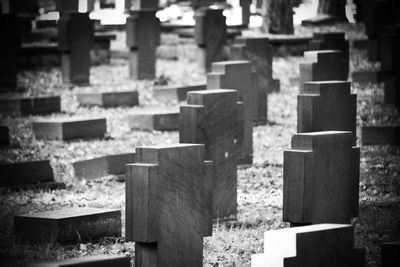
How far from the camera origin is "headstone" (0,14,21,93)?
60.1 feet

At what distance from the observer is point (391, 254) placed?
23.7 feet

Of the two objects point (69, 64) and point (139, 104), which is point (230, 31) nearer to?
point (69, 64)

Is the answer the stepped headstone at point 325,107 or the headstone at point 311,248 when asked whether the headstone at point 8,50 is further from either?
the headstone at point 311,248

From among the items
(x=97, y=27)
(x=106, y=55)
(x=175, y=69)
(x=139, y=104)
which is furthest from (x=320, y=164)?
(x=97, y=27)

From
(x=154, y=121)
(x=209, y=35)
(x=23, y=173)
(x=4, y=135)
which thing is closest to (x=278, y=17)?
(x=209, y=35)

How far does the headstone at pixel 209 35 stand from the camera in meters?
20.7

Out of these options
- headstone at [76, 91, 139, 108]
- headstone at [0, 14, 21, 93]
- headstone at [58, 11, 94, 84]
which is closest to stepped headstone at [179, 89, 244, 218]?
headstone at [76, 91, 139, 108]

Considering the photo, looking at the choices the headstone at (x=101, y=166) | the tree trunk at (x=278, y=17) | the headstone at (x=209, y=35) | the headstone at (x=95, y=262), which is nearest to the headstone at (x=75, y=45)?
the headstone at (x=209, y=35)

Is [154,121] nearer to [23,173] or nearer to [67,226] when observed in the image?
[23,173]

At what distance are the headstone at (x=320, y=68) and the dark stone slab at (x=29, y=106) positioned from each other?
508cm

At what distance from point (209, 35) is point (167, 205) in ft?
44.0

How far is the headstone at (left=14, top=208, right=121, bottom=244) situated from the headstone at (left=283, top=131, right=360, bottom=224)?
1590 millimetres

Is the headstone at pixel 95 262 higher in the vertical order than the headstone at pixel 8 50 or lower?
lower

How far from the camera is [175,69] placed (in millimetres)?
21797
